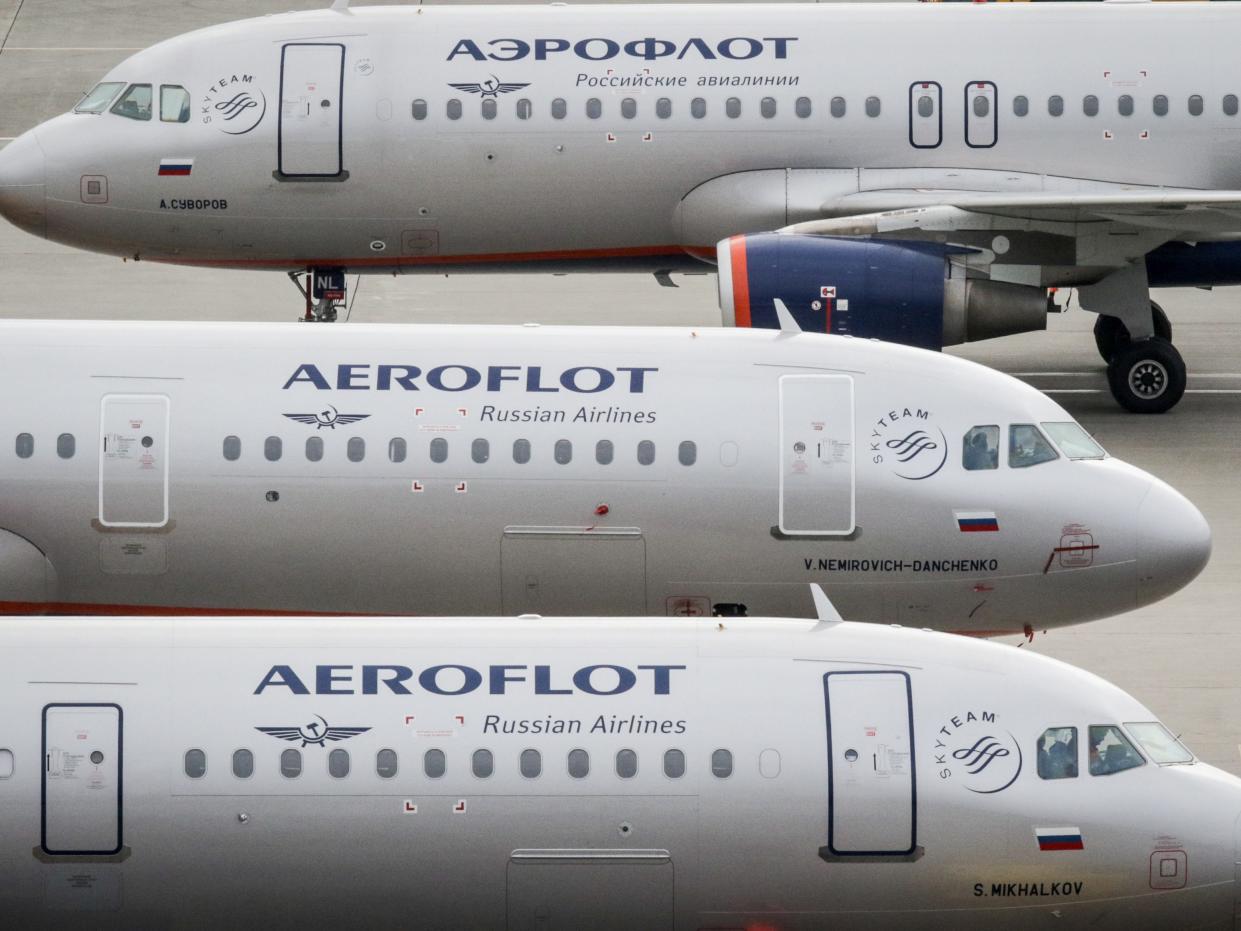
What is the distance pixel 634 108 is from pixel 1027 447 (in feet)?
37.6

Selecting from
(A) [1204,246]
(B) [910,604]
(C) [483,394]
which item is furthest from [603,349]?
(A) [1204,246]

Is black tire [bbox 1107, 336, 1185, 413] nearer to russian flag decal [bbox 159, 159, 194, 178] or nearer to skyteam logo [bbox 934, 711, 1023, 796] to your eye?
russian flag decal [bbox 159, 159, 194, 178]

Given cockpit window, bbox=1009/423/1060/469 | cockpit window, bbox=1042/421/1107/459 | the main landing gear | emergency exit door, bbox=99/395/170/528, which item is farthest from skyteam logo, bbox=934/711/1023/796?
the main landing gear

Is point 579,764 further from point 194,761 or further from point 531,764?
point 194,761

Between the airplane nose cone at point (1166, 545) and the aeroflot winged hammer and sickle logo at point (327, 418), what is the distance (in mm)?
7127

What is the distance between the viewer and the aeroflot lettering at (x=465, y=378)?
72.5ft

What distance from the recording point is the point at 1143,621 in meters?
26.1

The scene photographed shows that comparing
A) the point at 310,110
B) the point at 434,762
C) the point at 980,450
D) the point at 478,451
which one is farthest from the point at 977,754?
the point at 310,110

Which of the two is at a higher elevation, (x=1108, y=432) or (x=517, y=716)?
(x=1108, y=432)

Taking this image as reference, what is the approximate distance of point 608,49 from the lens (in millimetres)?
32188

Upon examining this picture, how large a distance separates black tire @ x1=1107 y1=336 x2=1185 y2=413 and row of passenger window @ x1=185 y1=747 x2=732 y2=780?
1789cm

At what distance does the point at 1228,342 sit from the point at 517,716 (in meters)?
23.7

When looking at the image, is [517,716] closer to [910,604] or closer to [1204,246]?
[910,604]

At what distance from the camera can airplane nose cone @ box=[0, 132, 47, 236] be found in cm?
3272
